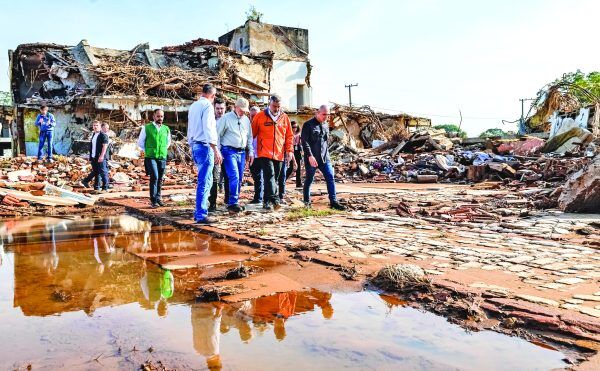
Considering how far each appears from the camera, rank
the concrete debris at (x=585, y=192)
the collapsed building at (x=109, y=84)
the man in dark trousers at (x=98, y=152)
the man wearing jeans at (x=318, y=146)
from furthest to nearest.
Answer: the collapsed building at (x=109, y=84) → the man in dark trousers at (x=98, y=152) → the man wearing jeans at (x=318, y=146) → the concrete debris at (x=585, y=192)

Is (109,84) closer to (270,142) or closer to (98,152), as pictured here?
(98,152)

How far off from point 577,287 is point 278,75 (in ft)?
103

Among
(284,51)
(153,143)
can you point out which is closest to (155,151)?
(153,143)

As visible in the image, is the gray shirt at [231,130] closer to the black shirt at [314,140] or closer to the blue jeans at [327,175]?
the black shirt at [314,140]

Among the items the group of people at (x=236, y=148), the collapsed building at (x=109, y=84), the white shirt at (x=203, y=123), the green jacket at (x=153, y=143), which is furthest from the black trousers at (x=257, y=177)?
the collapsed building at (x=109, y=84)

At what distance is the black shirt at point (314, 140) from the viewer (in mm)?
8031

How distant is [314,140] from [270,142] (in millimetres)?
791

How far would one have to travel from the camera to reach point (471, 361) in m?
2.31

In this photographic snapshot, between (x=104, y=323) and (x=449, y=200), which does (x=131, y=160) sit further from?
(x=104, y=323)

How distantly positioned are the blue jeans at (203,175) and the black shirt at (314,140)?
1857 mm

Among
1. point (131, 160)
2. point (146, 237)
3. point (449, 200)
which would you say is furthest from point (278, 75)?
point (146, 237)

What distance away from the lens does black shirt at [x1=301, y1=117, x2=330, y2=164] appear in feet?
26.3

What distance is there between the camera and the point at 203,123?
6.64 meters

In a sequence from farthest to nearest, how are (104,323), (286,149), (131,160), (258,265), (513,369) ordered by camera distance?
1. (131,160)
2. (286,149)
3. (258,265)
4. (104,323)
5. (513,369)
